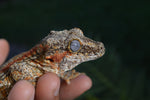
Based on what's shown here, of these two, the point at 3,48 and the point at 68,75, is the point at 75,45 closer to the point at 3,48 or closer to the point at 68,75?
the point at 68,75

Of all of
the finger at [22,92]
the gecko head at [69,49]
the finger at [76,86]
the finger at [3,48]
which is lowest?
the finger at [76,86]

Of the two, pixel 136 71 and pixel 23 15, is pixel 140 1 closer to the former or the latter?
pixel 136 71

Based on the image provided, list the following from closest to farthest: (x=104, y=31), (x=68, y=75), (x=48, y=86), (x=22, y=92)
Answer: (x=22, y=92) → (x=48, y=86) → (x=68, y=75) → (x=104, y=31)

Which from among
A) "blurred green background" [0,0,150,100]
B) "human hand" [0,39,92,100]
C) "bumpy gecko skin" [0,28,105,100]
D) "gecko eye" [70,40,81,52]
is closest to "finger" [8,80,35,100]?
"human hand" [0,39,92,100]

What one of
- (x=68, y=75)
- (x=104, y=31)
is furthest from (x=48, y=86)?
(x=104, y=31)

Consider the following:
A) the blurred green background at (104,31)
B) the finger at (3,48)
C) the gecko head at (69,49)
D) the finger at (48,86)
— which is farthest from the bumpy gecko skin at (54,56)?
the blurred green background at (104,31)

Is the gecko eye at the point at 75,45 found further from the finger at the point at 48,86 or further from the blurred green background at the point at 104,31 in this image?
the blurred green background at the point at 104,31

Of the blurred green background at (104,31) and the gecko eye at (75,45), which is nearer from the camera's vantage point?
the gecko eye at (75,45)

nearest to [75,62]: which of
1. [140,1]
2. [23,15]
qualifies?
[140,1]
